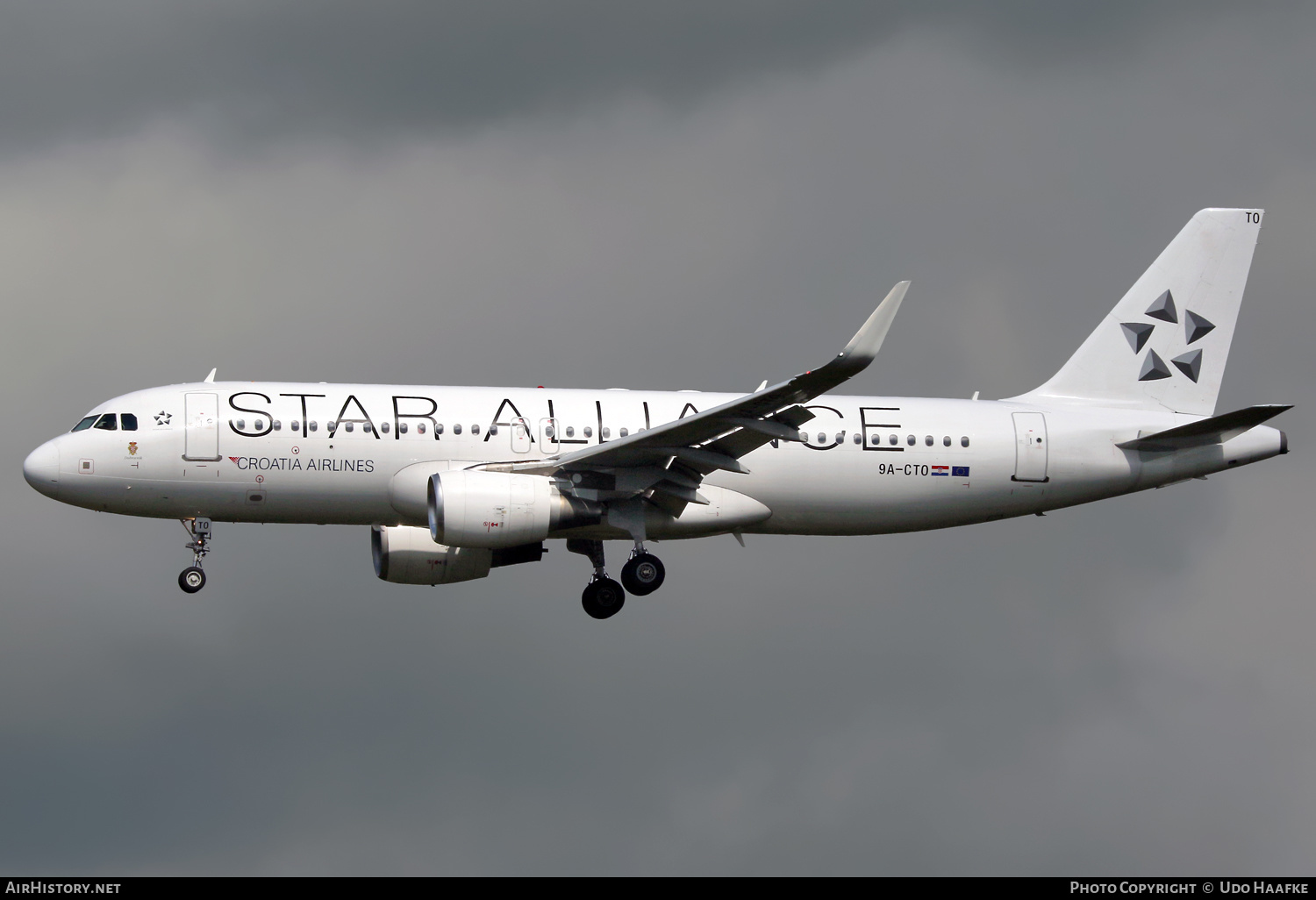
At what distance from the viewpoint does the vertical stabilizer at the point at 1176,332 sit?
45219 millimetres

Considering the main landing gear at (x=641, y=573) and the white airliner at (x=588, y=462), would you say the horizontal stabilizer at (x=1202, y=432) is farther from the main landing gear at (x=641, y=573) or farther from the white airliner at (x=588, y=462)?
the main landing gear at (x=641, y=573)

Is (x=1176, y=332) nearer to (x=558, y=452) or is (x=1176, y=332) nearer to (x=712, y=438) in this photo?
(x=712, y=438)

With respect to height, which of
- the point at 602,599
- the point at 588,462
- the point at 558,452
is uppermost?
the point at 558,452

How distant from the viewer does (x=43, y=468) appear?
3859 centimetres

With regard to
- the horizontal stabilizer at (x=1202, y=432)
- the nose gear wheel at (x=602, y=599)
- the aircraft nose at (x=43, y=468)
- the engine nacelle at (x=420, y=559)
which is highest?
the aircraft nose at (x=43, y=468)

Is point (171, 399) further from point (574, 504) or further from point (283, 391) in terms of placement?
point (574, 504)

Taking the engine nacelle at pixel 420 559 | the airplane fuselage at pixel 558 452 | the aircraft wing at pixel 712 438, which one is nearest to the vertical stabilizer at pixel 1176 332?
the airplane fuselage at pixel 558 452

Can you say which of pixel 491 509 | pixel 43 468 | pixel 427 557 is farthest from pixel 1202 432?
pixel 43 468

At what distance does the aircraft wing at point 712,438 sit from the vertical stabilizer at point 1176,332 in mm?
11035

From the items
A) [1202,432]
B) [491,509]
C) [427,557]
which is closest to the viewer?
[491,509]

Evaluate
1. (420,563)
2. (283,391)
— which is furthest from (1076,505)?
(283,391)

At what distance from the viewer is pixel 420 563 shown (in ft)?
138

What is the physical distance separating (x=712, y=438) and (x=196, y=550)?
12.0 metres

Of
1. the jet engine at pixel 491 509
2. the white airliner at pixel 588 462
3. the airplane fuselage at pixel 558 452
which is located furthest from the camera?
the airplane fuselage at pixel 558 452
